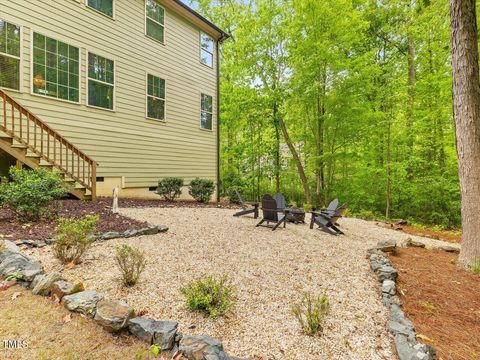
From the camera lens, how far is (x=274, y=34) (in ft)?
39.0

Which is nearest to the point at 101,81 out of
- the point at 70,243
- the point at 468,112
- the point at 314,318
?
the point at 70,243

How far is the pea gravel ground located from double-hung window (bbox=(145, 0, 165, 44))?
23.7ft

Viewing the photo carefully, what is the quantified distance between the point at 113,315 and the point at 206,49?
38.5 ft

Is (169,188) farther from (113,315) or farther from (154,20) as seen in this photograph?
(113,315)

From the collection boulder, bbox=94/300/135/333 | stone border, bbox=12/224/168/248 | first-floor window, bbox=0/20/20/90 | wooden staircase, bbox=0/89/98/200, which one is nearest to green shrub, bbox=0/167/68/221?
stone border, bbox=12/224/168/248

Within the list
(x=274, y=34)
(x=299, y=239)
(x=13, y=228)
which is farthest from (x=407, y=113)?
(x=13, y=228)

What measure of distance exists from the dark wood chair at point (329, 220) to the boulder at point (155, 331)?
4523 mm

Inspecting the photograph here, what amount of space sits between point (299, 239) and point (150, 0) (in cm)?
939

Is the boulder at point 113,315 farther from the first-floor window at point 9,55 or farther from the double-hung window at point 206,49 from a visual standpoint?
the double-hung window at point 206,49

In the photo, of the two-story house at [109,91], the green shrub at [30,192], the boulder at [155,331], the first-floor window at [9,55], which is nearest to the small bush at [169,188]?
the two-story house at [109,91]

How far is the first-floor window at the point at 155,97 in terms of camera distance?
9312 millimetres

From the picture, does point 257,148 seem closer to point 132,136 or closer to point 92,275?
point 132,136

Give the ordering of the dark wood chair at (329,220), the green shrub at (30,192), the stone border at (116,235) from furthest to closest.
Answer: the dark wood chair at (329,220)
the green shrub at (30,192)
the stone border at (116,235)

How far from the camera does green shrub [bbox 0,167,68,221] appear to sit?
4340 mm
